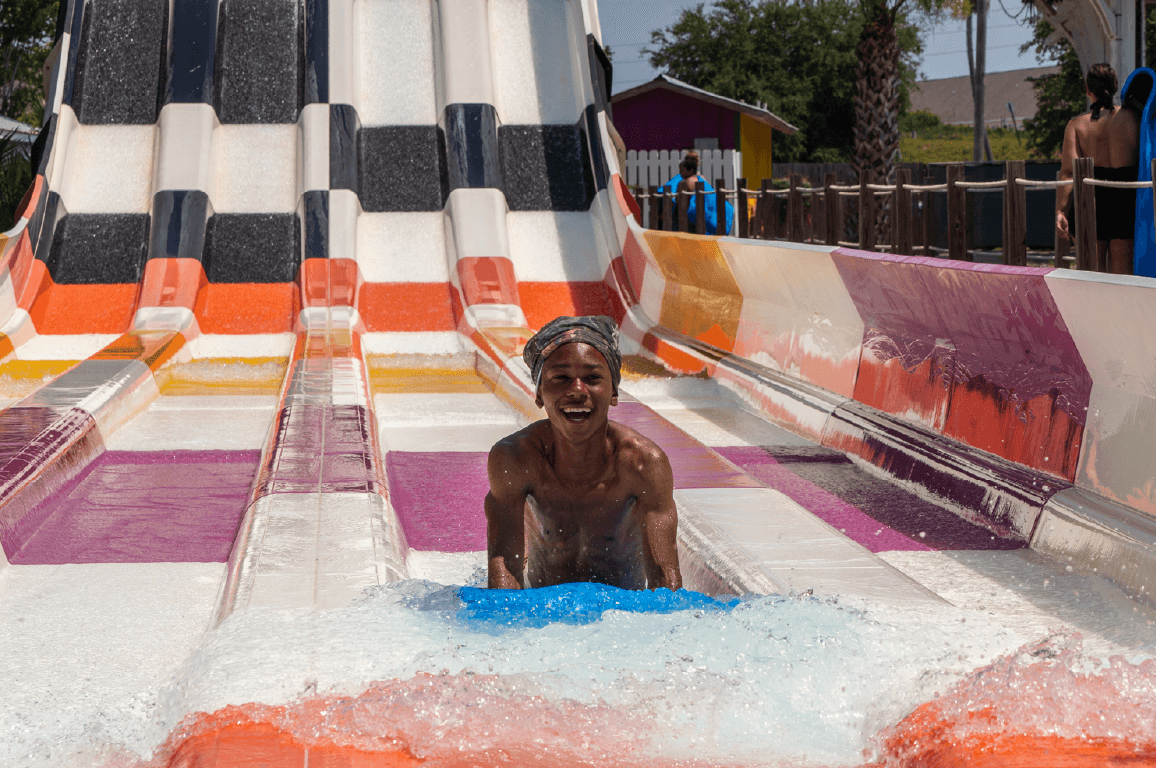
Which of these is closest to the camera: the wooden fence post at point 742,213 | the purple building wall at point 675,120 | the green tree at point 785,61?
the wooden fence post at point 742,213

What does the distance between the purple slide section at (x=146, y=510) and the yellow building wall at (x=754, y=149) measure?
26.6 meters

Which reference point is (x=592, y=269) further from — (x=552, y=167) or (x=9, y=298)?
Result: (x=9, y=298)

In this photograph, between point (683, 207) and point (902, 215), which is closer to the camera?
point (902, 215)

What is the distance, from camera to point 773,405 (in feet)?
16.3

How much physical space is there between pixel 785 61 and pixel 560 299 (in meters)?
40.8

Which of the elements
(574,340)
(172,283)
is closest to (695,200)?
(172,283)

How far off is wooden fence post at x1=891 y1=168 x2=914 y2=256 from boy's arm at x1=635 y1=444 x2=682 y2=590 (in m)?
5.55

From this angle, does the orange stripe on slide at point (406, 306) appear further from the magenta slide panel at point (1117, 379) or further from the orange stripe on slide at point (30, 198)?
the magenta slide panel at point (1117, 379)

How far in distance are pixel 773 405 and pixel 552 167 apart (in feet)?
13.9

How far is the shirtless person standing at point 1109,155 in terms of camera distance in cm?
577

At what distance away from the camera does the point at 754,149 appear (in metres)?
30.0

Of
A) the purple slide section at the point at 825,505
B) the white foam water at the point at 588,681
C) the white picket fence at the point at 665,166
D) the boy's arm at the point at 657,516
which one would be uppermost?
the white picket fence at the point at 665,166

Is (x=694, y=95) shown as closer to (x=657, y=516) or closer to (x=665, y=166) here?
(x=665, y=166)

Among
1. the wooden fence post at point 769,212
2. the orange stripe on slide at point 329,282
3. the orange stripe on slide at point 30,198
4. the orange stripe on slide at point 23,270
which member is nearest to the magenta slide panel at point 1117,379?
the orange stripe on slide at point 329,282
